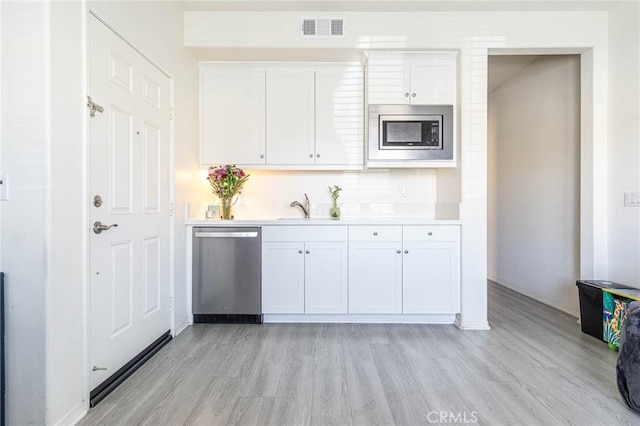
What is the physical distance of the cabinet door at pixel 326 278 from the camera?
278cm

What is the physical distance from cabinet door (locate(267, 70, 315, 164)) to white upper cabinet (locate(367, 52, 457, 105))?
25.3 inches

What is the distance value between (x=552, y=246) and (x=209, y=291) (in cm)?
343

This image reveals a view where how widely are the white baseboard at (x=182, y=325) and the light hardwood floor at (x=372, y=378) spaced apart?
81mm

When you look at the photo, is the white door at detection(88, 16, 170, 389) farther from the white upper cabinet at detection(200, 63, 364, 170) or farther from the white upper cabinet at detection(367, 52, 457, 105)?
the white upper cabinet at detection(367, 52, 457, 105)

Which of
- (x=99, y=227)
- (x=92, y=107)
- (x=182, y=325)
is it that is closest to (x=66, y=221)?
(x=99, y=227)

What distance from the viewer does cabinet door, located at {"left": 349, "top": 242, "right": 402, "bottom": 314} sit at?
277 cm

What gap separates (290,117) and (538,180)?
2.78 metres

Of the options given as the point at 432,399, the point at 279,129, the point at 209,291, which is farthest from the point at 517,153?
the point at 209,291

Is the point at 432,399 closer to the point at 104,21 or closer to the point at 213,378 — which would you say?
the point at 213,378

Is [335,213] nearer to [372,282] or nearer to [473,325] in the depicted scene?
[372,282]

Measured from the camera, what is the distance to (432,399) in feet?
5.57

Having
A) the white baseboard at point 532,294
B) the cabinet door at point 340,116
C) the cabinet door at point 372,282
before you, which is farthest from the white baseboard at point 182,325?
the white baseboard at point 532,294

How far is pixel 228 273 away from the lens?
2781 mm

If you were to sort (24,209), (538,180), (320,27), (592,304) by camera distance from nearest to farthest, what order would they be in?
1. (24,209)
2. (592,304)
3. (320,27)
4. (538,180)
